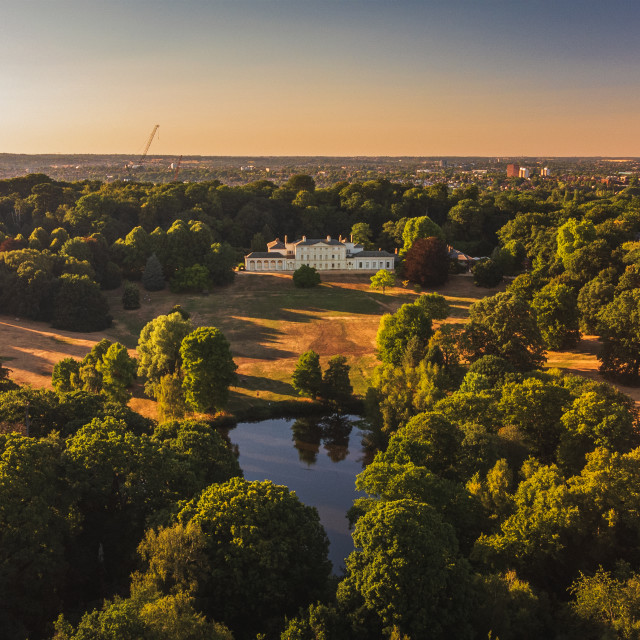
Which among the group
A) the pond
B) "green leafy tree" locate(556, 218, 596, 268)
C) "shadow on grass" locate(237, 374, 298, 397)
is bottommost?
the pond

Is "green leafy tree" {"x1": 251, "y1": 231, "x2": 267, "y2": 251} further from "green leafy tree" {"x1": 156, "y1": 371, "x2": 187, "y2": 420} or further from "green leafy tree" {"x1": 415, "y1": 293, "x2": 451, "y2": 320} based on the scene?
"green leafy tree" {"x1": 156, "y1": 371, "x2": 187, "y2": 420}

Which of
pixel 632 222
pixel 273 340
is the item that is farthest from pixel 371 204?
pixel 273 340

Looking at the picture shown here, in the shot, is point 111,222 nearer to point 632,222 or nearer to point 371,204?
point 371,204

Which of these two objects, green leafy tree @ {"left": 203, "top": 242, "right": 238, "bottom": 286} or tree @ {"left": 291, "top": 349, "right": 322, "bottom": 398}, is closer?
tree @ {"left": 291, "top": 349, "right": 322, "bottom": 398}

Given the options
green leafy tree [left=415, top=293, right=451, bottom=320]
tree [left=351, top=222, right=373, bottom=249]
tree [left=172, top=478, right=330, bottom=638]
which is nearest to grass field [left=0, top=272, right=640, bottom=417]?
green leafy tree [left=415, top=293, right=451, bottom=320]

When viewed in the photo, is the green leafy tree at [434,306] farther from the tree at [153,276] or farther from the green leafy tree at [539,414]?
the tree at [153,276]

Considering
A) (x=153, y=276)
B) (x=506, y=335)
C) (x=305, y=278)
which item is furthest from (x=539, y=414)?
(x=153, y=276)
